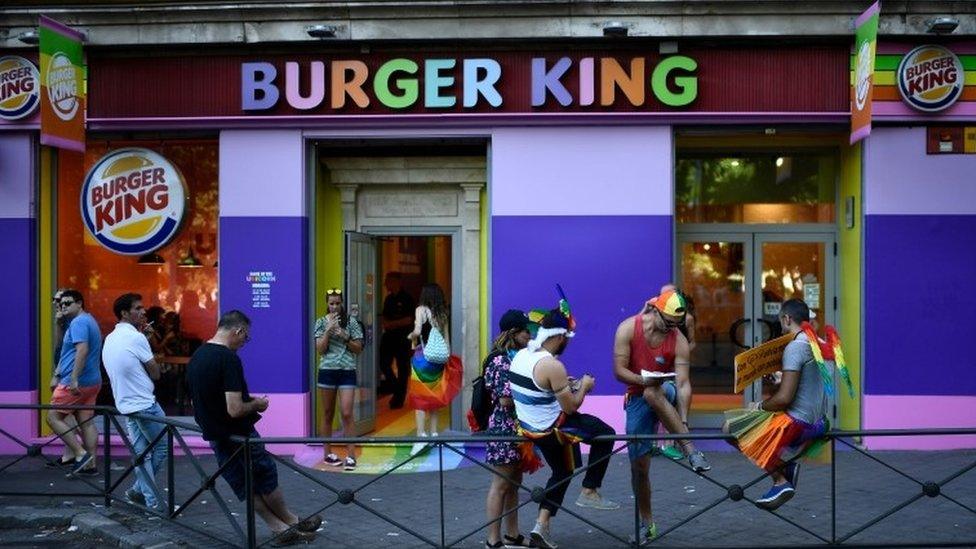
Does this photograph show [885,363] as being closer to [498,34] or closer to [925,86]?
[925,86]

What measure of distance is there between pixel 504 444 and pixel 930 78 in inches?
257

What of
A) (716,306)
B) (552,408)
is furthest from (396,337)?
(552,408)

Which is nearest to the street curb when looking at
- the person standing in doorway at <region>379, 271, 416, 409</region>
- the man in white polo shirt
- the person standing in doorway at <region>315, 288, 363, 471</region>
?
the man in white polo shirt

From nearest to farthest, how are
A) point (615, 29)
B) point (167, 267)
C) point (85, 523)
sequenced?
point (85, 523) → point (615, 29) → point (167, 267)

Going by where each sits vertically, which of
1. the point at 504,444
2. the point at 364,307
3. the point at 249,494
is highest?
the point at 364,307

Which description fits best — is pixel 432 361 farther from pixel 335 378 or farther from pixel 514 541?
pixel 514 541

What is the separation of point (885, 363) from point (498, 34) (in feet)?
17.3

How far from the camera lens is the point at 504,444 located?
732 centimetres

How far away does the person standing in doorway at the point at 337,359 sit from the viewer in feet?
34.7

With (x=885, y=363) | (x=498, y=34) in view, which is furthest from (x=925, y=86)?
(x=498, y=34)

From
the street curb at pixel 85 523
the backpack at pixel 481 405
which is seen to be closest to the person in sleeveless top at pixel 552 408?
the backpack at pixel 481 405

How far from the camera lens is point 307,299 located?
11484 mm

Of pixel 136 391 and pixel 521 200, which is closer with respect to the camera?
pixel 136 391

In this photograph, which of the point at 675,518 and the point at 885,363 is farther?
the point at 885,363
